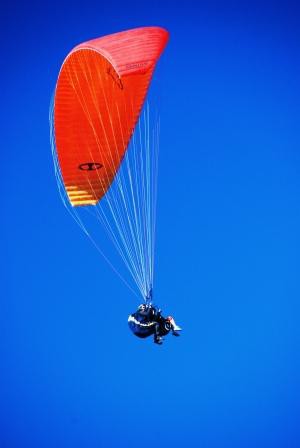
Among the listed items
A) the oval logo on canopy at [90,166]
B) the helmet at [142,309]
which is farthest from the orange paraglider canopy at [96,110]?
the helmet at [142,309]

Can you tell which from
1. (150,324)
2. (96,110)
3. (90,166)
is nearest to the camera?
(150,324)

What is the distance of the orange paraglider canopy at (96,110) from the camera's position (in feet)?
36.0

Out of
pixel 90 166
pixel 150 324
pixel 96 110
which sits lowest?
pixel 150 324

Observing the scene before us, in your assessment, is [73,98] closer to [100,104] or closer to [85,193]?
[100,104]

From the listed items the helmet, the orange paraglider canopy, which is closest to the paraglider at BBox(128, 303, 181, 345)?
the helmet

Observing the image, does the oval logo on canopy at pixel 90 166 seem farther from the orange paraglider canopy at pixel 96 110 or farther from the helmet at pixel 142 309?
the helmet at pixel 142 309

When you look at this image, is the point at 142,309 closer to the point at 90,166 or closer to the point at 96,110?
the point at 90,166

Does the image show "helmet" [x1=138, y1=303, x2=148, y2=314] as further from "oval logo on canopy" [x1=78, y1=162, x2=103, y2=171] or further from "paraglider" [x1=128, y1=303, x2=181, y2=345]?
"oval logo on canopy" [x1=78, y1=162, x2=103, y2=171]

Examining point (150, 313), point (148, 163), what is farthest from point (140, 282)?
point (148, 163)

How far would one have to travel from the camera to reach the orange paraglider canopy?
36.0ft

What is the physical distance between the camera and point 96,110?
41.2ft

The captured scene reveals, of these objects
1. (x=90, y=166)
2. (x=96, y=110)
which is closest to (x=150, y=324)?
(x=90, y=166)

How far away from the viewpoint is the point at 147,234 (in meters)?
11.5

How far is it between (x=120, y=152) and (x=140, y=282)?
2803 millimetres
